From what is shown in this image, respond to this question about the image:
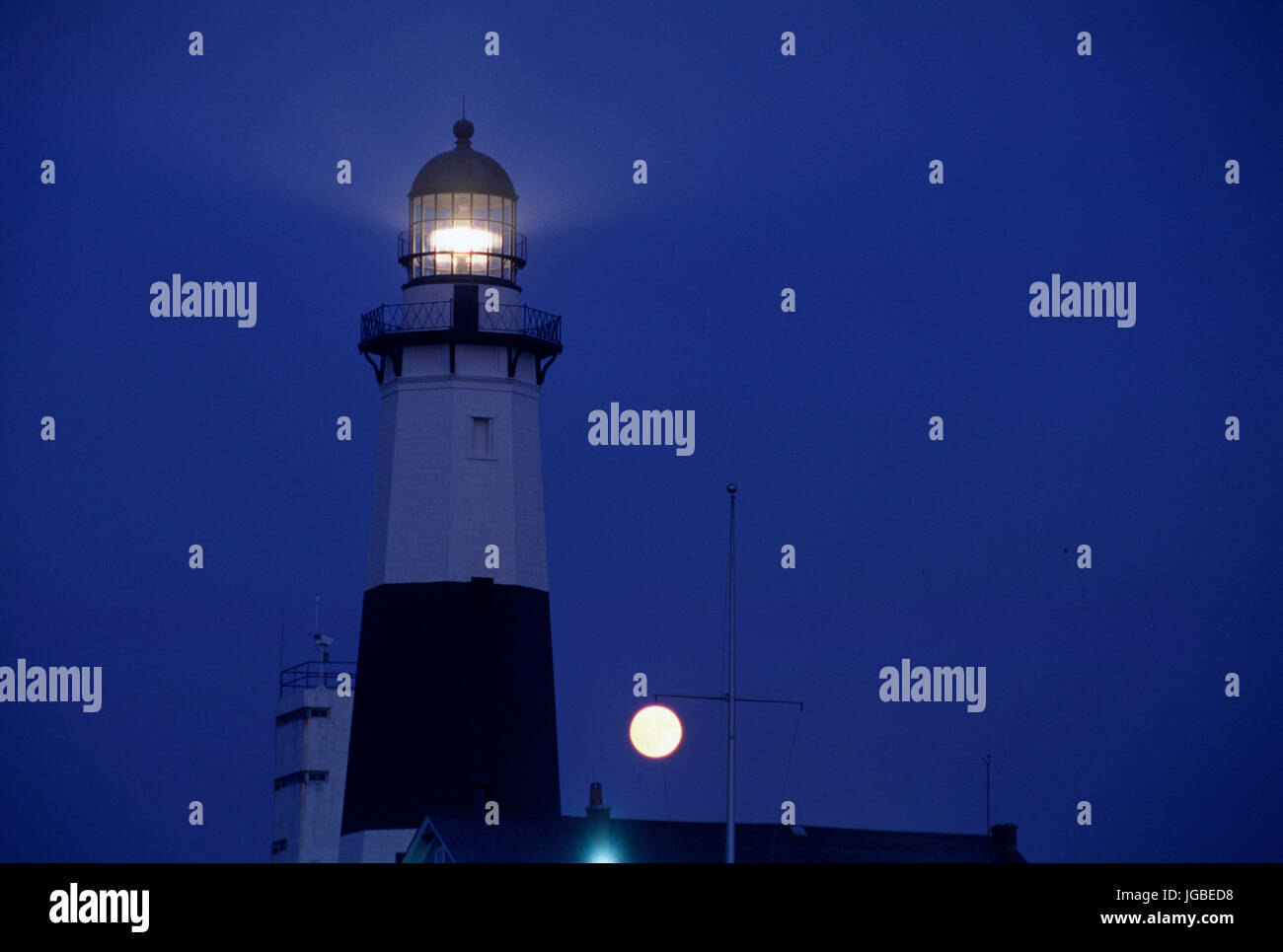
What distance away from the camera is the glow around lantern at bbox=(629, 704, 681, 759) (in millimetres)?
43688

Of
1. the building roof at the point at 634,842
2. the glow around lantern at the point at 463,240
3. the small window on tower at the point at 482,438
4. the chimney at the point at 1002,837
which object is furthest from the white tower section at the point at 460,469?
the chimney at the point at 1002,837

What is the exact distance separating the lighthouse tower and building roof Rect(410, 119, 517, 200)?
0.15 ft

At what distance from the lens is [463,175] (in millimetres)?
62812

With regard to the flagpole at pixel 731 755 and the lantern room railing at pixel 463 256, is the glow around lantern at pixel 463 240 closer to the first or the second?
the lantern room railing at pixel 463 256

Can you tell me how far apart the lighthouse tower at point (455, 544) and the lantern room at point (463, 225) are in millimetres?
42

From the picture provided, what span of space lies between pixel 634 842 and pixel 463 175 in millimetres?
18135

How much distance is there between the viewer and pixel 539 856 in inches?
2121

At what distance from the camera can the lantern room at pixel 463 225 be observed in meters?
62.4

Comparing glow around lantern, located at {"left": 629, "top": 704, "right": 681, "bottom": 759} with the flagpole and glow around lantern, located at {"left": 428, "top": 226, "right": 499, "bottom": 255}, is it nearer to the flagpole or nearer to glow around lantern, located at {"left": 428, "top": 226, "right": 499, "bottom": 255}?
the flagpole

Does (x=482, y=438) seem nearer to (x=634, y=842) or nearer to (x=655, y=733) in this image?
(x=634, y=842)
